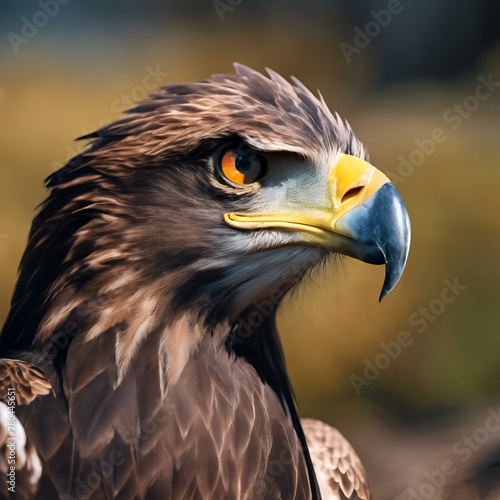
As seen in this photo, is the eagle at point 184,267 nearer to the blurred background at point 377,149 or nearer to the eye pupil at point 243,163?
the eye pupil at point 243,163

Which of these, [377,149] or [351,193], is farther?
[377,149]

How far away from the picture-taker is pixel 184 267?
2021 mm

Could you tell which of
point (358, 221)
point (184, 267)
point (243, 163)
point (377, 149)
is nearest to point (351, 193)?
point (358, 221)

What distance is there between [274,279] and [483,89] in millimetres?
5693

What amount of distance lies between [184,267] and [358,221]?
1.35 ft

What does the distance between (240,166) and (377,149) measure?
4.30 m

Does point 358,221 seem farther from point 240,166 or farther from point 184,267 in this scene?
point 184,267

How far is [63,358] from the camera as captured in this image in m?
1.95

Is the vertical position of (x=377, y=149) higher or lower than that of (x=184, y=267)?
higher

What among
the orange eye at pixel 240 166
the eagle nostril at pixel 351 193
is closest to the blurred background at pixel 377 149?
the orange eye at pixel 240 166

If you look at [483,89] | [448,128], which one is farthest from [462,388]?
[483,89]

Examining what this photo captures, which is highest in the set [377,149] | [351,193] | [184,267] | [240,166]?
[377,149]

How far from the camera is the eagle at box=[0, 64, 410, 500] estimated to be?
75.5 inches

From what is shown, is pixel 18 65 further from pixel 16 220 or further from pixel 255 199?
pixel 255 199
